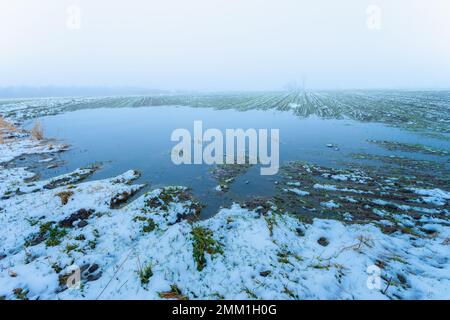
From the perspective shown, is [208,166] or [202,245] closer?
[202,245]

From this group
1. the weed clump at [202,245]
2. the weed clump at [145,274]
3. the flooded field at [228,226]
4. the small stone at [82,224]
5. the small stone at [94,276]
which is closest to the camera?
the flooded field at [228,226]

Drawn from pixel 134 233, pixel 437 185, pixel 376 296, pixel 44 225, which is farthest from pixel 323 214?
pixel 44 225

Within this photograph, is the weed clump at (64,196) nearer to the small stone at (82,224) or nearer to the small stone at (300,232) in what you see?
the small stone at (82,224)

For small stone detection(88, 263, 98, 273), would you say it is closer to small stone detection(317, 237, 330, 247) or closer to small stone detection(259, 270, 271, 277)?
small stone detection(259, 270, 271, 277)

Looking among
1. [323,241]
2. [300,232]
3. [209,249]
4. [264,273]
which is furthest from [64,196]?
[323,241]

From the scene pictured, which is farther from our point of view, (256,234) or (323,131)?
(323,131)

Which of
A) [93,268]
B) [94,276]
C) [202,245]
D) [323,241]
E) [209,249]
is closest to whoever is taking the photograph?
[94,276]

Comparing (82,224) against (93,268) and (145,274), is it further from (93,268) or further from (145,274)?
(145,274)

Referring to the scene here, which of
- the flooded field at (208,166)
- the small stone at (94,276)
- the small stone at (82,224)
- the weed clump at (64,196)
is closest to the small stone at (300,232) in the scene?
the flooded field at (208,166)
